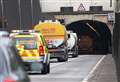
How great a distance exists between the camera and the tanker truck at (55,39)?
4169 cm

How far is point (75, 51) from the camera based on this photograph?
57.7 metres

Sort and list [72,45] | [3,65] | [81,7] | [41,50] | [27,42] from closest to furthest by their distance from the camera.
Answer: [3,65]
[41,50]
[27,42]
[72,45]
[81,7]

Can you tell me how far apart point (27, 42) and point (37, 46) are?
1.55 ft

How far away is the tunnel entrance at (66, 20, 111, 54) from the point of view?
81562 millimetres

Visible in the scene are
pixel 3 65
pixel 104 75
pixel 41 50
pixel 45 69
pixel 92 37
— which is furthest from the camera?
pixel 92 37

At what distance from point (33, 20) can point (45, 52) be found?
1579 inches

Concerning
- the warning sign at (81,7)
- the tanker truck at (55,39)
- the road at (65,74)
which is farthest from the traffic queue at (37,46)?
the warning sign at (81,7)

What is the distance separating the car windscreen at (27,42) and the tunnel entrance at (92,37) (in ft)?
184

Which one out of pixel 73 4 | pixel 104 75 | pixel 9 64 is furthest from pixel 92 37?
pixel 9 64

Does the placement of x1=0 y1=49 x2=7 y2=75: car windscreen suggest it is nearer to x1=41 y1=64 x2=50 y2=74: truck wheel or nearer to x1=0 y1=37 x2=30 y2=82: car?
x1=0 y1=37 x2=30 y2=82: car

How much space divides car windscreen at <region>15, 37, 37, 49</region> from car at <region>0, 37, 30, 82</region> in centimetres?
1801

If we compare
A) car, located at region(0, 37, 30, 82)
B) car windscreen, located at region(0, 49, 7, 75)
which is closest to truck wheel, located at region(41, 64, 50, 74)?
car, located at region(0, 37, 30, 82)

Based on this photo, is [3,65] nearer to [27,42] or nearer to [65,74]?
[27,42]

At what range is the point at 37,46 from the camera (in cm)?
2438
